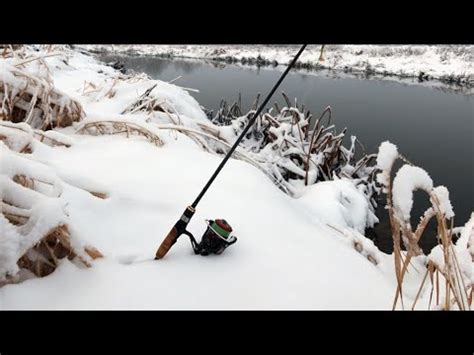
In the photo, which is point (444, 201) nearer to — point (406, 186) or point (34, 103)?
point (406, 186)

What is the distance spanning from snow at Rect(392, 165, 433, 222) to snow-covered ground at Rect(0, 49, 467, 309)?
1.40ft

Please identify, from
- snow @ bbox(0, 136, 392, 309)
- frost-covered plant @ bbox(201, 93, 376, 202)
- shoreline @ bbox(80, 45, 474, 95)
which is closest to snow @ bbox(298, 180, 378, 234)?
frost-covered plant @ bbox(201, 93, 376, 202)

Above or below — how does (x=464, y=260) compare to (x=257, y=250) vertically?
above

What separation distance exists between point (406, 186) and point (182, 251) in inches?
32.1

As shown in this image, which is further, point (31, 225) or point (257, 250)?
point (257, 250)

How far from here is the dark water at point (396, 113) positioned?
6715 mm

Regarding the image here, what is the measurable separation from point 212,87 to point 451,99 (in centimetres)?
819

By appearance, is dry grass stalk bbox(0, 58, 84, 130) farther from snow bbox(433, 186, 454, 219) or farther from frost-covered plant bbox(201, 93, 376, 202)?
snow bbox(433, 186, 454, 219)

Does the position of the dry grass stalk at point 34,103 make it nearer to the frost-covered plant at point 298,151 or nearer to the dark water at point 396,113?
the frost-covered plant at point 298,151

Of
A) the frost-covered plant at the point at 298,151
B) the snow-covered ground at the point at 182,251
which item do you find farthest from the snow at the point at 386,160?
the frost-covered plant at the point at 298,151

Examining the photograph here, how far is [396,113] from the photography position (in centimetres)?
1040
